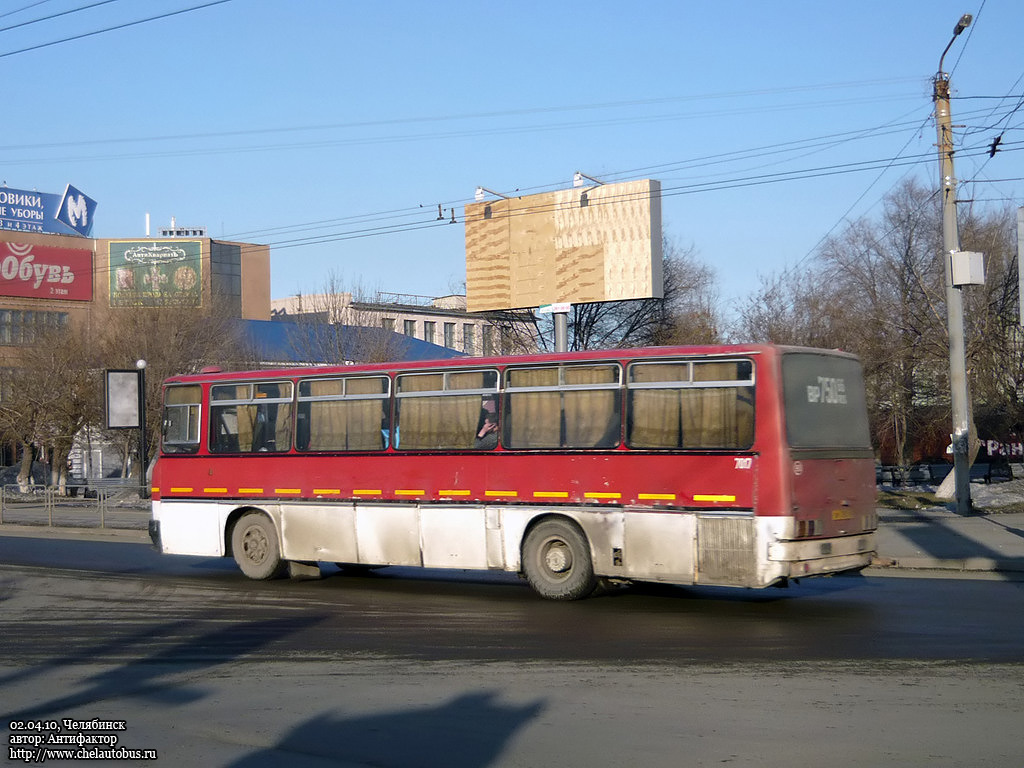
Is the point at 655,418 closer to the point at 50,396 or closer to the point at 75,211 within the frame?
the point at 50,396

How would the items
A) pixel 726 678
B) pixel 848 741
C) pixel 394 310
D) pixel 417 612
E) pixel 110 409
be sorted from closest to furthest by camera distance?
pixel 848 741 → pixel 726 678 → pixel 417 612 → pixel 110 409 → pixel 394 310

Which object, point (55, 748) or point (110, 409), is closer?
point (55, 748)

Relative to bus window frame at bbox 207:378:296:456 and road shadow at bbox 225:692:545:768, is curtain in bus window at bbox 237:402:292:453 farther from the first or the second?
road shadow at bbox 225:692:545:768

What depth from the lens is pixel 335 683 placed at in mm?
9594

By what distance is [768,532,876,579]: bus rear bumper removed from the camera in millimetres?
12633

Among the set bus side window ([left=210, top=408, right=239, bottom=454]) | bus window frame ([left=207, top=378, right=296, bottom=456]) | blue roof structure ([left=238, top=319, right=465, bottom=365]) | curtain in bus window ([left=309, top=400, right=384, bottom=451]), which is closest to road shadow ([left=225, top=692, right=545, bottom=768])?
curtain in bus window ([left=309, top=400, right=384, bottom=451])

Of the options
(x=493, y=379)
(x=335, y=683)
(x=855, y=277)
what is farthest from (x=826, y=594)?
(x=855, y=277)

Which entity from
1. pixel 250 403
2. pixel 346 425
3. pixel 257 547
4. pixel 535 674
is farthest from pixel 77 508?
pixel 535 674

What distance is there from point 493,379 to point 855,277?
118 ft

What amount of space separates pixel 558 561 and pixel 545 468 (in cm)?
121

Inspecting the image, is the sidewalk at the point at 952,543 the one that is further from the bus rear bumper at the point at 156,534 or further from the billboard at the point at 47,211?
the billboard at the point at 47,211

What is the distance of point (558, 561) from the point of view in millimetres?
14656

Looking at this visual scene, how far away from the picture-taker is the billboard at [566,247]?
3666cm

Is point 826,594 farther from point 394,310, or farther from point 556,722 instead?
point 394,310
